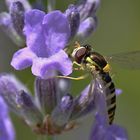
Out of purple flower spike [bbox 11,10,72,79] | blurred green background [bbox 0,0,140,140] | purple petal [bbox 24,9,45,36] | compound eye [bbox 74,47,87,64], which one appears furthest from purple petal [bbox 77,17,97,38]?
blurred green background [bbox 0,0,140,140]

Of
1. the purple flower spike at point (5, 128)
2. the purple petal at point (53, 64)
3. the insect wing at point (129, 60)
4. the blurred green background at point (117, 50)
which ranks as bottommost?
the blurred green background at point (117, 50)

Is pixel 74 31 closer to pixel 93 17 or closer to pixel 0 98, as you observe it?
pixel 93 17

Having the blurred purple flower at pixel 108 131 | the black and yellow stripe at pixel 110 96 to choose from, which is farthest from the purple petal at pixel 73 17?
the blurred purple flower at pixel 108 131

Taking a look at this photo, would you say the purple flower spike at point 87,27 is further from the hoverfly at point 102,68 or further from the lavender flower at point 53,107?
the lavender flower at point 53,107

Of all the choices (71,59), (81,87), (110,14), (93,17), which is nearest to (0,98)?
(71,59)

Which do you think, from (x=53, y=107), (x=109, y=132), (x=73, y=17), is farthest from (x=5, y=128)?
(x=73, y=17)

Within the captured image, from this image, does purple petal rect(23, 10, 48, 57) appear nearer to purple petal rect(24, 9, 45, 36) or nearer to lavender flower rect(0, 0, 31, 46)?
purple petal rect(24, 9, 45, 36)
